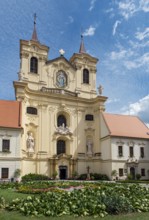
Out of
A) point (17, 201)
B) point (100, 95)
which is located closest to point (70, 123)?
point (100, 95)

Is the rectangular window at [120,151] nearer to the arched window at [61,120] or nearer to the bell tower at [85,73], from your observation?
the arched window at [61,120]

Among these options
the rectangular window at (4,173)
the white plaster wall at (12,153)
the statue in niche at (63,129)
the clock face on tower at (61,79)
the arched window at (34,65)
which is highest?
the arched window at (34,65)

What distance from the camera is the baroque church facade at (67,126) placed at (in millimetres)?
39969

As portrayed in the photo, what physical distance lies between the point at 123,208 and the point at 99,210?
1008 millimetres

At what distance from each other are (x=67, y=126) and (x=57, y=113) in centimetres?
296

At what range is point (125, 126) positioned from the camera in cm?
4606

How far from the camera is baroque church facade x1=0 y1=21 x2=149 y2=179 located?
3997 cm

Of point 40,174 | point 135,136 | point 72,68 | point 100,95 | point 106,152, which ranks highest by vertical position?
point 72,68

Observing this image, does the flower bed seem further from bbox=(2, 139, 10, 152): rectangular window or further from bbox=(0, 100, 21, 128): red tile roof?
bbox=(0, 100, 21, 128): red tile roof

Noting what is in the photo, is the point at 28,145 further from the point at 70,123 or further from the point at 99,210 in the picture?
the point at 99,210

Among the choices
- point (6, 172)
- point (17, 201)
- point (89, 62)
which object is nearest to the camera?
point (17, 201)

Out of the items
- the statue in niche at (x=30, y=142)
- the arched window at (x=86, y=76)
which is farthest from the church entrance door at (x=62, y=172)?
the arched window at (x=86, y=76)

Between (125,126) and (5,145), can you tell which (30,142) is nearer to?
(5,145)

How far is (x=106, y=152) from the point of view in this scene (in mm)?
42281
